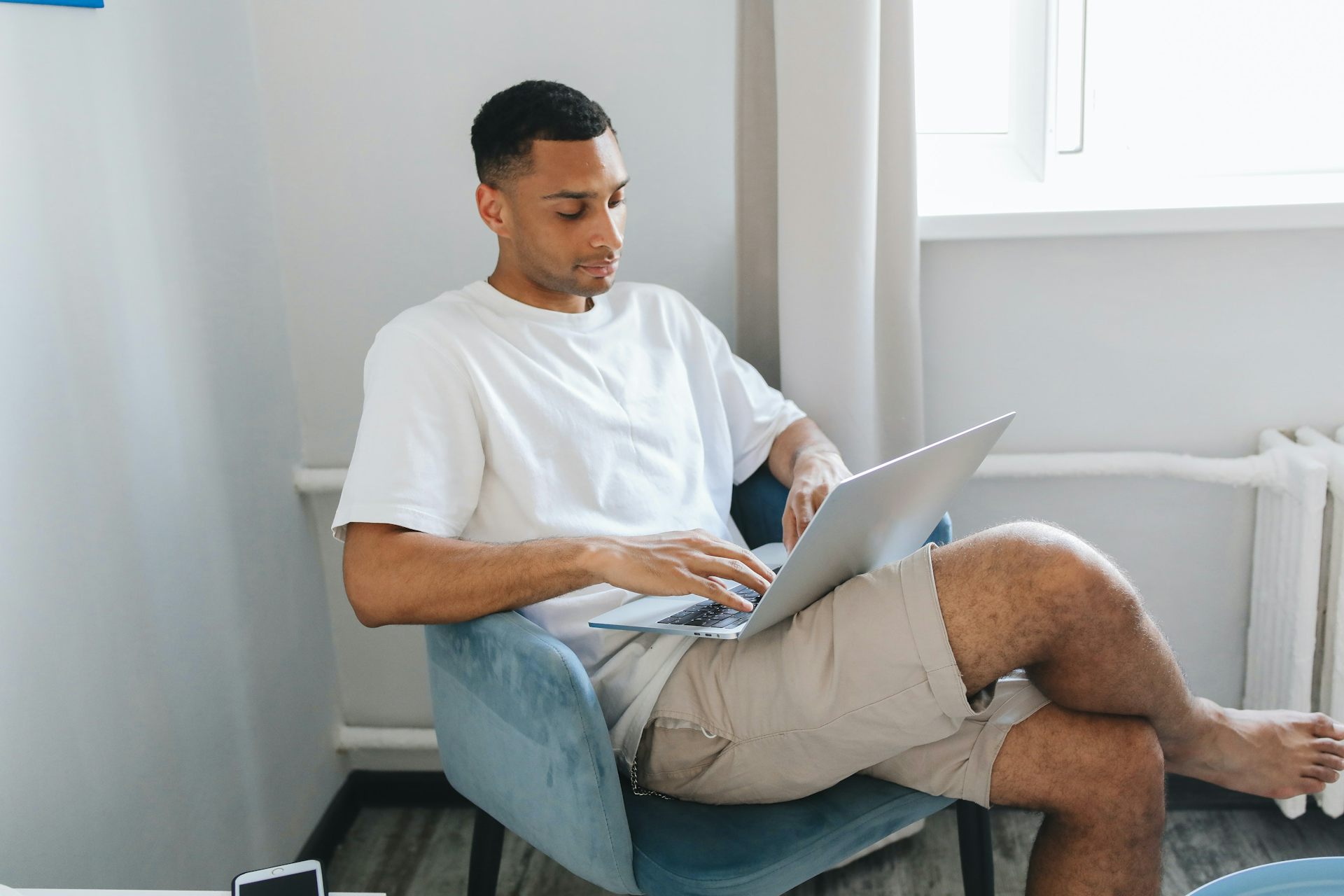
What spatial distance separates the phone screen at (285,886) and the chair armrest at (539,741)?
1.12ft

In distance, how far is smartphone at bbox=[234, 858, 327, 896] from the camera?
2.83 ft

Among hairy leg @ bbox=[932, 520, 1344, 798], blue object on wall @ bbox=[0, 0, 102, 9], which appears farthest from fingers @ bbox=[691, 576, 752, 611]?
blue object on wall @ bbox=[0, 0, 102, 9]

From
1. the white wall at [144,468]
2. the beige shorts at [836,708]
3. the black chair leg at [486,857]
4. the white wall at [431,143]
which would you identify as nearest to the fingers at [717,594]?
the beige shorts at [836,708]

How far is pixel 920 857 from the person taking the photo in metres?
1.89

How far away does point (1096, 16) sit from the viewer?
2039 millimetres

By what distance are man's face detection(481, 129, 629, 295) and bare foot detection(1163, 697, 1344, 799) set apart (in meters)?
0.95

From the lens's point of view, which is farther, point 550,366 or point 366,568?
point 550,366

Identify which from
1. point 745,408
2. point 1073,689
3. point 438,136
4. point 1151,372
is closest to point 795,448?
point 745,408

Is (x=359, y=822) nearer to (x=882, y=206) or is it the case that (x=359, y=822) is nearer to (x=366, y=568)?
(x=366, y=568)

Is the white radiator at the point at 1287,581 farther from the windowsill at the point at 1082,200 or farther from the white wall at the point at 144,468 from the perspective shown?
the white wall at the point at 144,468

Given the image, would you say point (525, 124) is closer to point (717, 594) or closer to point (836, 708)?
point (717, 594)

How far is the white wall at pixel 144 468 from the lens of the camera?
1.21 metres

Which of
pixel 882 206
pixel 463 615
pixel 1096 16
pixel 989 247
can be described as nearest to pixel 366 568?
pixel 463 615

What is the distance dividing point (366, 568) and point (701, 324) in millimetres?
681
